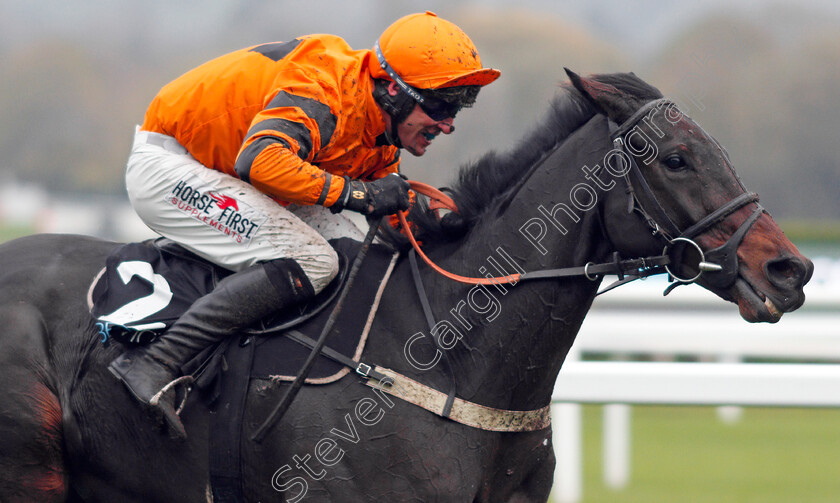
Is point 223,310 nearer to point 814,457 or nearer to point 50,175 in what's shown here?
point 814,457

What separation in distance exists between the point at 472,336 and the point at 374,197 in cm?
53

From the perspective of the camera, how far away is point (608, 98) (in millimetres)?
2906

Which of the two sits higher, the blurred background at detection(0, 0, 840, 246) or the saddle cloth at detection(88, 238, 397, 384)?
the saddle cloth at detection(88, 238, 397, 384)

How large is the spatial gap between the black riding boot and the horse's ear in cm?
104

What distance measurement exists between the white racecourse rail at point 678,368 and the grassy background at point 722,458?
0.75ft

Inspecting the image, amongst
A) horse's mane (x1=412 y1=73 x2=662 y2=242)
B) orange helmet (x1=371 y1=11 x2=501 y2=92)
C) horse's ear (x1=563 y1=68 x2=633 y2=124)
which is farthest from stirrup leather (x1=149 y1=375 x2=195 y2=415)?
horse's ear (x1=563 y1=68 x2=633 y2=124)

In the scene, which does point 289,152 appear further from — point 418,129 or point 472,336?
point 472,336

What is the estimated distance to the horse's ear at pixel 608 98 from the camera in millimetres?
2896

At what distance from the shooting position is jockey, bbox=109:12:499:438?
9.68ft

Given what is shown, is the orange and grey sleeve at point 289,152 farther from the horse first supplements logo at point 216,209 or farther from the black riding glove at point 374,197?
the horse first supplements logo at point 216,209

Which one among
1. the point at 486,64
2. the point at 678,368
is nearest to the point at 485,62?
the point at 486,64

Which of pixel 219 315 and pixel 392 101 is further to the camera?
pixel 392 101

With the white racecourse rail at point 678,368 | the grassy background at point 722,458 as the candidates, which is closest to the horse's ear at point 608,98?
the white racecourse rail at point 678,368

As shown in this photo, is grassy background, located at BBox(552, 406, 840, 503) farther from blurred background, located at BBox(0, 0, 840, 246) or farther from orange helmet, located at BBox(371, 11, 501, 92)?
blurred background, located at BBox(0, 0, 840, 246)
